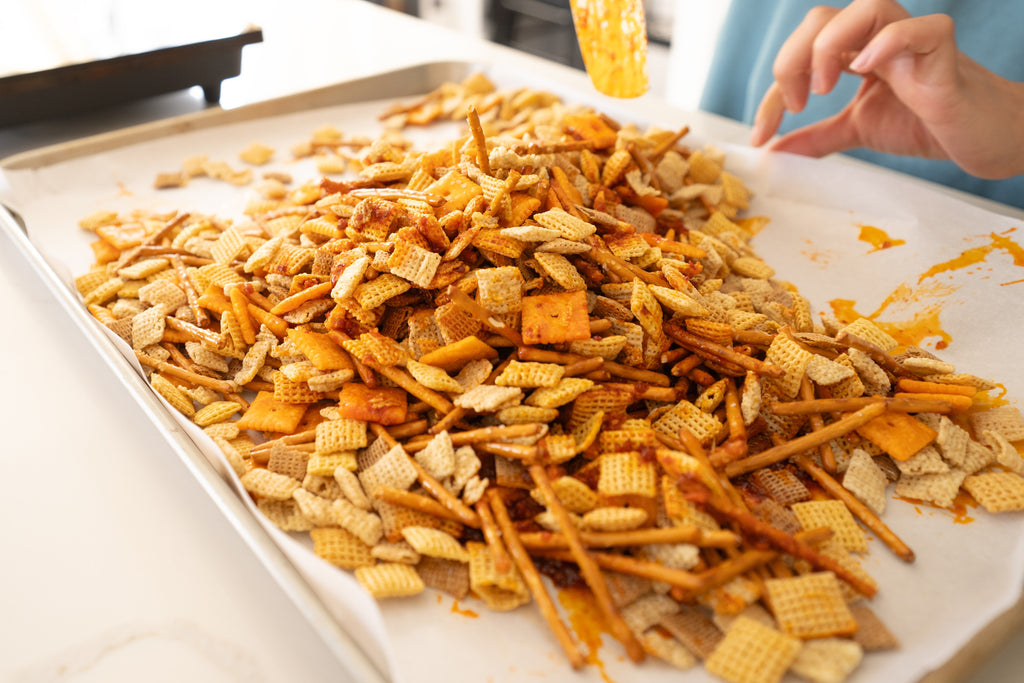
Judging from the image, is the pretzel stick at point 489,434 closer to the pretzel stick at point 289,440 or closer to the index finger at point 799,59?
the pretzel stick at point 289,440

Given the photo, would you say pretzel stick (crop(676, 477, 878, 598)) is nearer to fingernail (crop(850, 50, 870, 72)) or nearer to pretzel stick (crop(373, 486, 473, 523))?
pretzel stick (crop(373, 486, 473, 523))

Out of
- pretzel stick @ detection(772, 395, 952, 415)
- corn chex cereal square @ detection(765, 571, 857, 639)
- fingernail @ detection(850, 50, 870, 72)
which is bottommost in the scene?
corn chex cereal square @ detection(765, 571, 857, 639)

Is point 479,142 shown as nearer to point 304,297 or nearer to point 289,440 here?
point 304,297

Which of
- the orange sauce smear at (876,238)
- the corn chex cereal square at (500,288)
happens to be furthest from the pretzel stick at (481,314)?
the orange sauce smear at (876,238)

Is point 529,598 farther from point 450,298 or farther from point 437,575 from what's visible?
point 450,298

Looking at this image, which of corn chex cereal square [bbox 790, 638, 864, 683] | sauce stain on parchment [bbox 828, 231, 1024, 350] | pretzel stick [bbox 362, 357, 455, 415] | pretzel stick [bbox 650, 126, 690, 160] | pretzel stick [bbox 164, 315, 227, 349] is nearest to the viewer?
corn chex cereal square [bbox 790, 638, 864, 683]

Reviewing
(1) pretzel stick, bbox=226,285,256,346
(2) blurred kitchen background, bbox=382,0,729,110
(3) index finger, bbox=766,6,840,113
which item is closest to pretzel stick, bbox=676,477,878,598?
(1) pretzel stick, bbox=226,285,256,346
